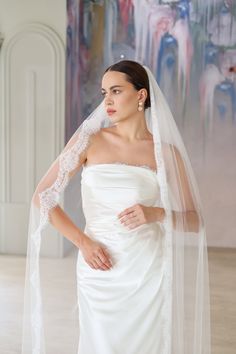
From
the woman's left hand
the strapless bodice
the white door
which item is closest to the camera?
the woman's left hand

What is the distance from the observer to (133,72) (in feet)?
5.33

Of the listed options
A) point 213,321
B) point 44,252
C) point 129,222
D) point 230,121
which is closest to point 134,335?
point 129,222

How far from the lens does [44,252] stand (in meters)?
4.77

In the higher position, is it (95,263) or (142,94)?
(142,94)

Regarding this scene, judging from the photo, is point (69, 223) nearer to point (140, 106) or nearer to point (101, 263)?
point (101, 263)

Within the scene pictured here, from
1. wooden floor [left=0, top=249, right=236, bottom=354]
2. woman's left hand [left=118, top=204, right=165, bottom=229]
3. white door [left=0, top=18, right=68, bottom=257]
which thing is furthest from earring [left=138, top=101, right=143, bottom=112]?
white door [left=0, top=18, right=68, bottom=257]

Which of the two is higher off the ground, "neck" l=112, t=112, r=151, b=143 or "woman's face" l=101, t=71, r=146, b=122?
"woman's face" l=101, t=71, r=146, b=122

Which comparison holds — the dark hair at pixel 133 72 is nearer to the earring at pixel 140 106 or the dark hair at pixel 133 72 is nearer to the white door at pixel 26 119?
the earring at pixel 140 106

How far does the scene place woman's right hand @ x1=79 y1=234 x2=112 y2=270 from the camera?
1609 millimetres

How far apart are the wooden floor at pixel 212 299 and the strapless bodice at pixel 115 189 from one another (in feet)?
5.15

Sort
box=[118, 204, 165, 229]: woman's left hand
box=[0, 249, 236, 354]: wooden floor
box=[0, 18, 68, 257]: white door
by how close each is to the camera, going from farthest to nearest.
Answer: box=[0, 18, 68, 257]: white door
box=[0, 249, 236, 354]: wooden floor
box=[118, 204, 165, 229]: woman's left hand

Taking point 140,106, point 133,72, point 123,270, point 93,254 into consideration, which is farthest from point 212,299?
point 133,72

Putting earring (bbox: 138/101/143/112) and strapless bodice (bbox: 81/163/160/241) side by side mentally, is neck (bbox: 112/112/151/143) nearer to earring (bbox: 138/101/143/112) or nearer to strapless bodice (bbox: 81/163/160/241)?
earring (bbox: 138/101/143/112)

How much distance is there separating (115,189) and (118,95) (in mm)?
347
